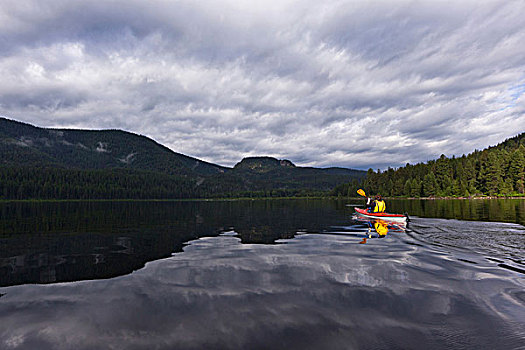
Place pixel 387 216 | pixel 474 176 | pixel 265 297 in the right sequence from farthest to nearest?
pixel 474 176 → pixel 387 216 → pixel 265 297

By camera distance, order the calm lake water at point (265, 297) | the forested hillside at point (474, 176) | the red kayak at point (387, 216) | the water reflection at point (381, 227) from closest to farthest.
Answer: the calm lake water at point (265, 297), the water reflection at point (381, 227), the red kayak at point (387, 216), the forested hillside at point (474, 176)

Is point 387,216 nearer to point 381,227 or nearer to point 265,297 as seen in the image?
point 381,227

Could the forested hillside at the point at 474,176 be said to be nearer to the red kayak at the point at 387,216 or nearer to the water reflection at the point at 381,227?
the red kayak at the point at 387,216

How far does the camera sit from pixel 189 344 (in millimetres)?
9688

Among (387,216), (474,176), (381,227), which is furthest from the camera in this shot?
(474,176)

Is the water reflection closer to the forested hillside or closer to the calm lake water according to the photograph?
the calm lake water

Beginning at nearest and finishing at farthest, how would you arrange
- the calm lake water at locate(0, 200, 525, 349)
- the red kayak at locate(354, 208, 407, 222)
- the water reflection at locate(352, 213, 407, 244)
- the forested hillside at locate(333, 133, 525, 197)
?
the calm lake water at locate(0, 200, 525, 349) → the water reflection at locate(352, 213, 407, 244) → the red kayak at locate(354, 208, 407, 222) → the forested hillside at locate(333, 133, 525, 197)

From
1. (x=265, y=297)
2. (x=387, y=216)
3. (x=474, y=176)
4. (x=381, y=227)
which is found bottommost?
(x=265, y=297)

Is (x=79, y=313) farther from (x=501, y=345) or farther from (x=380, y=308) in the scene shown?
(x=501, y=345)

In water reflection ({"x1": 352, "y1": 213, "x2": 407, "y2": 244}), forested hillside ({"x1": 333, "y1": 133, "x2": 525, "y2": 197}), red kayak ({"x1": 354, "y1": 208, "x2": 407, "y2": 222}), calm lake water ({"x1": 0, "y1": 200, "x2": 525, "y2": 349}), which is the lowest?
calm lake water ({"x1": 0, "y1": 200, "x2": 525, "y2": 349})

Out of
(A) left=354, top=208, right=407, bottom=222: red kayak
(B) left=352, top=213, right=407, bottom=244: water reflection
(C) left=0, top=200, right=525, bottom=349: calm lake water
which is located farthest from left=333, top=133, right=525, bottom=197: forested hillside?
(C) left=0, top=200, right=525, bottom=349: calm lake water

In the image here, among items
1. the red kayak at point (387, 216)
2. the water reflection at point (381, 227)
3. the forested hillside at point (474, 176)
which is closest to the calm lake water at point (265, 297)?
the water reflection at point (381, 227)

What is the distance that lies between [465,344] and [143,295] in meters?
14.3

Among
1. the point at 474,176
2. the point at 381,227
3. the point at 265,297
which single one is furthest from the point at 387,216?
the point at 474,176
